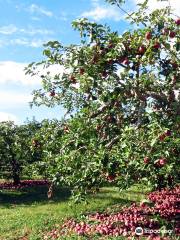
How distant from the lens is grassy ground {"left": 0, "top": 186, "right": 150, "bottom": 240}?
13.8 meters

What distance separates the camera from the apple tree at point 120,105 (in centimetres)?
1052

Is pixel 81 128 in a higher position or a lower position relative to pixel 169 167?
higher

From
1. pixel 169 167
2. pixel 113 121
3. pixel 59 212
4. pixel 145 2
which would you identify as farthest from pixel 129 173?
pixel 59 212

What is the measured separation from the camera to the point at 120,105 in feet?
41.9

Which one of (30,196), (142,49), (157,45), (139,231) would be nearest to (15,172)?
(30,196)

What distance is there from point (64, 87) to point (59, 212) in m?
5.34

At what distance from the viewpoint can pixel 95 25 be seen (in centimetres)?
1208

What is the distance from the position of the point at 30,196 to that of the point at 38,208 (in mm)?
4404

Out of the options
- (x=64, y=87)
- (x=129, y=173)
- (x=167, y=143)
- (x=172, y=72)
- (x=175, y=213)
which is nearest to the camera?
(x=167, y=143)

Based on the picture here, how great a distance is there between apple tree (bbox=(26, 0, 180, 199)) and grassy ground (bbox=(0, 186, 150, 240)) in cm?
169

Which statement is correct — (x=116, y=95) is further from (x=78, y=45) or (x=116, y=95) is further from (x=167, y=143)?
(x=167, y=143)

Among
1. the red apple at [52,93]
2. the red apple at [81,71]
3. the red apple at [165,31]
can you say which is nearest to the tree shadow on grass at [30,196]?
the red apple at [52,93]

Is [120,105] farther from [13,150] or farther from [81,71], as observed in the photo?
[13,150]

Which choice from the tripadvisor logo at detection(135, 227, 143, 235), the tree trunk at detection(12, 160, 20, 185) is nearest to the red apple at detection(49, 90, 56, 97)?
the tripadvisor logo at detection(135, 227, 143, 235)
